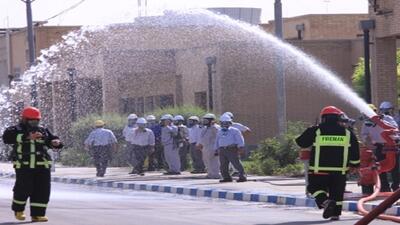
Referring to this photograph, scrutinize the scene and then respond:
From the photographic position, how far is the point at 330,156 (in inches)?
653

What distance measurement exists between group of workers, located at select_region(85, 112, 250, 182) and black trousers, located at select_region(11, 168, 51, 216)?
35.4 ft

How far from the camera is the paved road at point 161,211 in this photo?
16703 mm

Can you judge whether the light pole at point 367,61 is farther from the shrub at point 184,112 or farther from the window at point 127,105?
the window at point 127,105

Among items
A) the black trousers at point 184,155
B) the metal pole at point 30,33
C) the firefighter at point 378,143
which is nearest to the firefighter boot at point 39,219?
the firefighter at point 378,143

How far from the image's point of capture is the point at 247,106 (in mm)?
42500

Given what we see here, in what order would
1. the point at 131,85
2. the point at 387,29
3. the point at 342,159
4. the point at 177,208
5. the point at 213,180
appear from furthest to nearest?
the point at 131,85 → the point at 387,29 → the point at 213,180 → the point at 177,208 → the point at 342,159

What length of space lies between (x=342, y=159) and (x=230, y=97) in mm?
25514

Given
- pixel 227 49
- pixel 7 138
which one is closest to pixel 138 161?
pixel 227 49

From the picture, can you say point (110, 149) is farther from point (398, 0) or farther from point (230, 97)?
point (230, 97)

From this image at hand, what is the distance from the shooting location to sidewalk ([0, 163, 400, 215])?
21008 millimetres

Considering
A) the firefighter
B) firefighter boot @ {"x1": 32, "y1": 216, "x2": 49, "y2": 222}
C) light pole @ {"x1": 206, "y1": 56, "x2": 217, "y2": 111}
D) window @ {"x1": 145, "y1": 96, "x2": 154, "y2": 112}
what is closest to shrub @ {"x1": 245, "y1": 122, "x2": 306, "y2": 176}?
the firefighter

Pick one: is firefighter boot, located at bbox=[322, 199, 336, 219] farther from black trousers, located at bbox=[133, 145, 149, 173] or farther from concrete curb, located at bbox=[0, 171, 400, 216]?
black trousers, located at bbox=[133, 145, 149, 173]

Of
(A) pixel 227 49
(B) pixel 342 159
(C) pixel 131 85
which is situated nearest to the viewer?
(B) pixel 342 159

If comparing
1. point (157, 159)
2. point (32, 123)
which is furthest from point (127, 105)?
point (32, 123)
